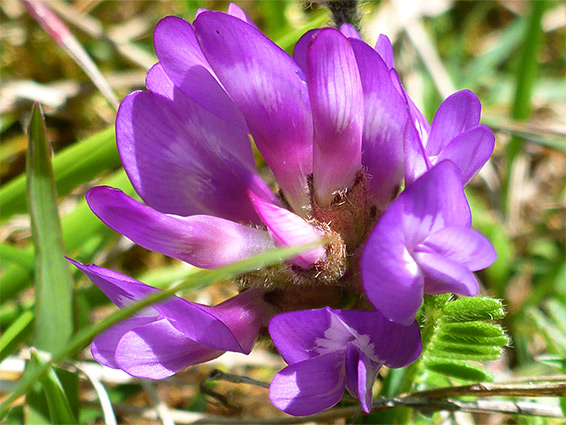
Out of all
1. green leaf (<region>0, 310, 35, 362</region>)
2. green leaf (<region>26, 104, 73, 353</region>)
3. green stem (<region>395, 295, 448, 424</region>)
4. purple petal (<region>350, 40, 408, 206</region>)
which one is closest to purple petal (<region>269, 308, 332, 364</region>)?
green stem (<region>395, 295, 448, 424</region>)

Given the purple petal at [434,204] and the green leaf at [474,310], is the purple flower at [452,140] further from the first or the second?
the green leaf at [474,310]

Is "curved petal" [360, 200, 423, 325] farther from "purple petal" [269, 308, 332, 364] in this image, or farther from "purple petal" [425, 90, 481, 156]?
"purple petal" [425, 90, 481, 156]

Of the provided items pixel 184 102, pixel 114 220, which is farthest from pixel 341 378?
pixel 184 102

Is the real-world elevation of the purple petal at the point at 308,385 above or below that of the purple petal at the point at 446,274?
below

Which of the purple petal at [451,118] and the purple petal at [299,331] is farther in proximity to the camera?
the purple petal at [451,118]

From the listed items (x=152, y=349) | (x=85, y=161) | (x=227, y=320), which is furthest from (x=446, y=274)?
(x=85, y=161)

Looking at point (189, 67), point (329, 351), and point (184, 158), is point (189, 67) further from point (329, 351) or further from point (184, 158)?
point (329, 351)

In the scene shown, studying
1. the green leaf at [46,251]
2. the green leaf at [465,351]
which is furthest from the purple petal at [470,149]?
the green leaf at [46,251]
